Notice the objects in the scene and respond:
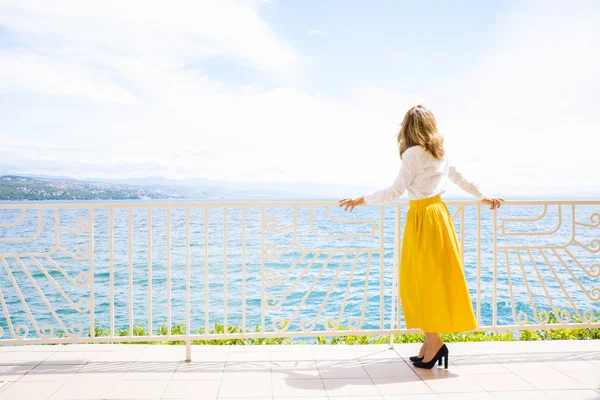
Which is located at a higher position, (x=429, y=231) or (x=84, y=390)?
(x=429, y=231)

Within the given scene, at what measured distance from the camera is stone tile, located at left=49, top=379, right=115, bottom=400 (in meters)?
2.34

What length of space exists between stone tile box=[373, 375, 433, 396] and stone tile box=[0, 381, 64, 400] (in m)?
1.72

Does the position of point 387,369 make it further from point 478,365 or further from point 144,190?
point 144,190

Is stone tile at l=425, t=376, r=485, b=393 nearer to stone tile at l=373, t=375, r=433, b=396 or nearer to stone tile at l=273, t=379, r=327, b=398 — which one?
stone tile at l=373, t=375, r=433, b=396

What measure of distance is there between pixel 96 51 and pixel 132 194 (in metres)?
12.6

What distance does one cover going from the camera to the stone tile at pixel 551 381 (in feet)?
8.09

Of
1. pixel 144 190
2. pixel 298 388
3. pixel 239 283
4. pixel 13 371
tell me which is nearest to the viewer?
pixel 298 388

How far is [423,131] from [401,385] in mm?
1391

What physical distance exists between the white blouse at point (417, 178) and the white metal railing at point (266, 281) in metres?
0.29

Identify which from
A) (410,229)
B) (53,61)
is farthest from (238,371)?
(53,61)

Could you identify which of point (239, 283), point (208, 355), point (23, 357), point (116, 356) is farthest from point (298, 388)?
point (239, 283)

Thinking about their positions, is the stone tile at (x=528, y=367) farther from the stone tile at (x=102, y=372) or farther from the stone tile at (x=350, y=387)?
the stone tile at (x=102, y=372)

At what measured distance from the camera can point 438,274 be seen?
2.59m

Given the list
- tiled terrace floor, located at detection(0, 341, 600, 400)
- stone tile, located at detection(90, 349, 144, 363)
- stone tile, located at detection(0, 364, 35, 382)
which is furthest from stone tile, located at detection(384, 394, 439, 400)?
stone tile, located at detection(0, 364, 35, 382)
